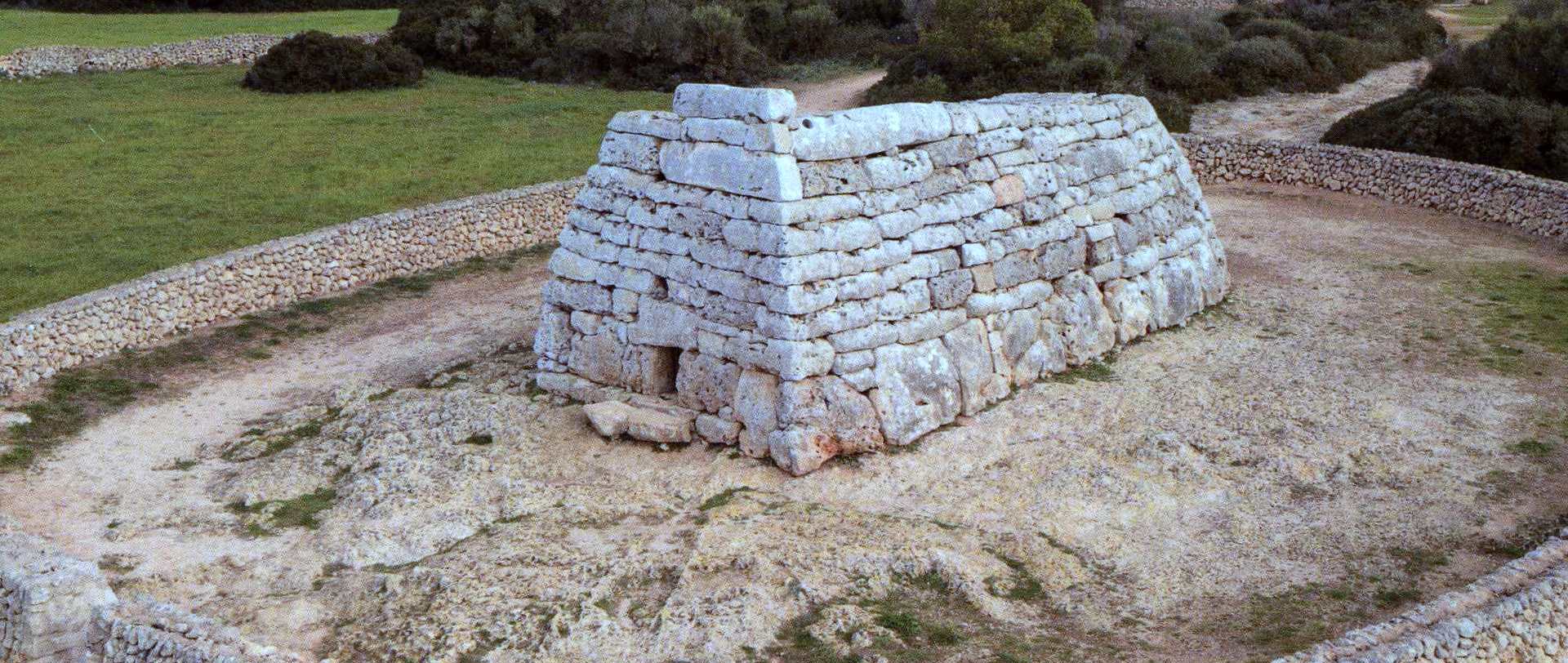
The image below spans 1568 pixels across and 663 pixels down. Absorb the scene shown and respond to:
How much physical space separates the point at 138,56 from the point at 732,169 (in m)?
23.3

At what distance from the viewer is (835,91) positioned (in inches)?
1175

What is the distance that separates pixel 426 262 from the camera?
1702 cm

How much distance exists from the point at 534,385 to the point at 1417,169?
1306cm

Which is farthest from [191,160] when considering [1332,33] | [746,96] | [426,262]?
[1332,33]

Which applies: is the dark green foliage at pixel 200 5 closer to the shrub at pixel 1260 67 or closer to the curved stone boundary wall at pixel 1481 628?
the shrub at pixel 1260 67

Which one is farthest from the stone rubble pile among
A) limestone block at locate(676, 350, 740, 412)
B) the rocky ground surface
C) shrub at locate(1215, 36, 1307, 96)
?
shrub at locate(1215, 36, 1307, 96)

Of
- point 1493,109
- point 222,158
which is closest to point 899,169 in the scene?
point 1493,109

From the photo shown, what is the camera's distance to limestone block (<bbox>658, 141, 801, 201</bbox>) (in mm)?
10562

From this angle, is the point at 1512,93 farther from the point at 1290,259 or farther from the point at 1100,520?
the point at 1100,520

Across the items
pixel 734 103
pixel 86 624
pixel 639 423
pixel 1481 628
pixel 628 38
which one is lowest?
pixel 86 624

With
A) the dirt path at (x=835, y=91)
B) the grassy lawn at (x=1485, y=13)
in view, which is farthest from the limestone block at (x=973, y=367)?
the grassy lawn at (x=1485, y=13)

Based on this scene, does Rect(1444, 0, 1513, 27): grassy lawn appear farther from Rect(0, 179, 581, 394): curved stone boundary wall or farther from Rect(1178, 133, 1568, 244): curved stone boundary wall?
Rect(0, 179, 581, 394): curved stone boundary wall

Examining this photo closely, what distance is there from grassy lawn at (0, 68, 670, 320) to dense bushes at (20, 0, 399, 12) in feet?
34.9

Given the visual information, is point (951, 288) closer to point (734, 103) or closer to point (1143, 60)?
point (734, 103)
